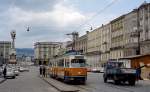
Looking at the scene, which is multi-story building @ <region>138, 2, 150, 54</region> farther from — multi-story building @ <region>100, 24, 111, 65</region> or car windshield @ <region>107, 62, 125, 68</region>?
car windshield @ <region>107, 62, 125, 68</region>

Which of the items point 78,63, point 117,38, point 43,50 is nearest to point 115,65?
point 78,63

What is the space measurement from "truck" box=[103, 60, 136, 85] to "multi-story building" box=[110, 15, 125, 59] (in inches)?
2959

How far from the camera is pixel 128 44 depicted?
111 m

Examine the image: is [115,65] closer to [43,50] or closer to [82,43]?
[82,43]

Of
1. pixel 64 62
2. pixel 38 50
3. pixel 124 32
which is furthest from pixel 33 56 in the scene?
pixel 64 62

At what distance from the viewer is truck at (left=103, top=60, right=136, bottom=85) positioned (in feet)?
130

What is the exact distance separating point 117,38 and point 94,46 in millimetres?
33406

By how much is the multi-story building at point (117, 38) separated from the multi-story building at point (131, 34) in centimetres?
378

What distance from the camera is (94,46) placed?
522 feet

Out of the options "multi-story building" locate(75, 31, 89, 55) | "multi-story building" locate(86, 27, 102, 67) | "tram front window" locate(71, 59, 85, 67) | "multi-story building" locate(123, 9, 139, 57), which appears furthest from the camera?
"multi-story building" locate(75, 31, 89, 55)

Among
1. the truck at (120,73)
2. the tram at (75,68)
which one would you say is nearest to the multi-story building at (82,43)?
the truck at (120,73)

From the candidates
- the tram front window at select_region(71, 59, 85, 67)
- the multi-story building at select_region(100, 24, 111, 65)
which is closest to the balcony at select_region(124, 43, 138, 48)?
the multi-story building at select_region(100, 24, 111, 65)

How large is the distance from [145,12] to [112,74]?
2364 inches

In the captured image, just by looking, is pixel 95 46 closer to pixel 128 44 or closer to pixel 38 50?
pixel 38 50
